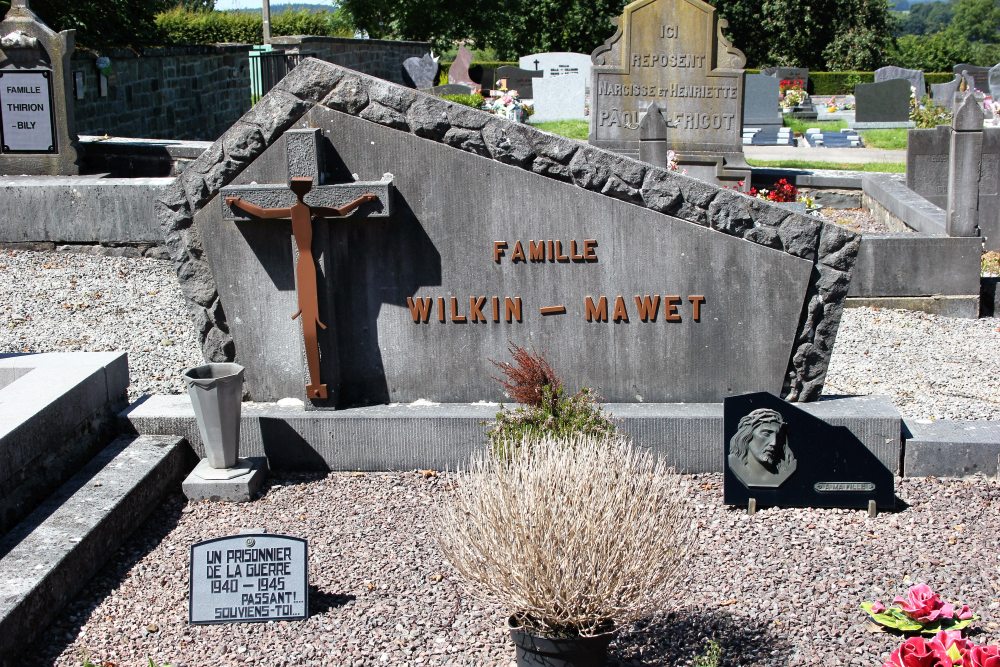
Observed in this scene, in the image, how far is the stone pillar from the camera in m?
10.1

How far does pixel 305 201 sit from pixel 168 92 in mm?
16787

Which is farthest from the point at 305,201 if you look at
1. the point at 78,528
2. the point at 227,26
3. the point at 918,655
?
the point at 227,26

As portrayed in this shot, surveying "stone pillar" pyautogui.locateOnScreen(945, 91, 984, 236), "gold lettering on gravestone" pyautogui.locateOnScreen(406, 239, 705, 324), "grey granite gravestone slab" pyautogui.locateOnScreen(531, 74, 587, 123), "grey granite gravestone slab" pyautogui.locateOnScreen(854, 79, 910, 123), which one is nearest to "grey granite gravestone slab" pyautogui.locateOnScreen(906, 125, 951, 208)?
"stone pillar" pyautogui.locateOnScreen(945, 91, 984, 236)

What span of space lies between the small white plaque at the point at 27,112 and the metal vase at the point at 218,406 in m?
7.35

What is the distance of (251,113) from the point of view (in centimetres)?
645

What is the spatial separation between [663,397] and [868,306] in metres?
4.75

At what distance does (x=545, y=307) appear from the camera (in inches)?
255

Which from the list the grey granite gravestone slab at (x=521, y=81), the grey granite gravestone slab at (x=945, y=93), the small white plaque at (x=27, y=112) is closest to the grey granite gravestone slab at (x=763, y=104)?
the grey granite gravestone slab at (x=945, y=93)

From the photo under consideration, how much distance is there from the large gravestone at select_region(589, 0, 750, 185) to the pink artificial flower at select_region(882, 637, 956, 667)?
35.6 feet

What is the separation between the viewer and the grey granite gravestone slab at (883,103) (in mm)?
23859

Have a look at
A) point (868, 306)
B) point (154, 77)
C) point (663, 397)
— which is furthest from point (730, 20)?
point (663, 397)

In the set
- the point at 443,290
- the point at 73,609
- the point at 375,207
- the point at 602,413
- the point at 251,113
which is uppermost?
the point at 251,113

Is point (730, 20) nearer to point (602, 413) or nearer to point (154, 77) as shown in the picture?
point (154, 77)

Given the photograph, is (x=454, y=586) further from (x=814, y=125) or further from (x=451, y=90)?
(x=451, y=90)
